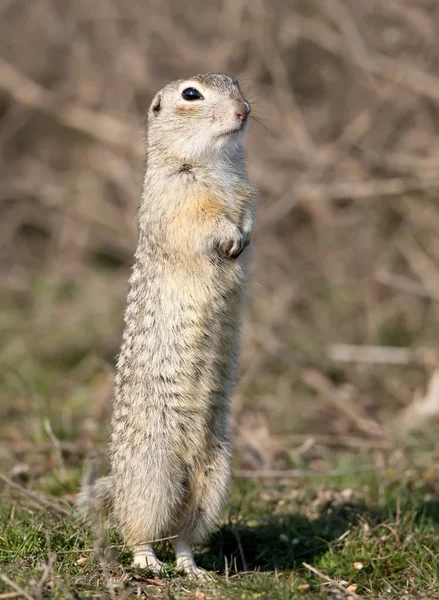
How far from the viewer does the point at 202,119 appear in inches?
181

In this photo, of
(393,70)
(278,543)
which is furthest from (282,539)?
(393,70)

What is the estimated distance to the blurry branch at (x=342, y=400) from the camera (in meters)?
7.00

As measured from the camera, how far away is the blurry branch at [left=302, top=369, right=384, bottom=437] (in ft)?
23.0

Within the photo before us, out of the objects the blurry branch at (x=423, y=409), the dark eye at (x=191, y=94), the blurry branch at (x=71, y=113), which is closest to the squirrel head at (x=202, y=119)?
the dark eye at (x=191, y=94)

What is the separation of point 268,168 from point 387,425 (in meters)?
2.80

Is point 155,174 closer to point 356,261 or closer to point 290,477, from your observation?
point 290,477

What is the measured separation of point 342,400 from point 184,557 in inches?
123

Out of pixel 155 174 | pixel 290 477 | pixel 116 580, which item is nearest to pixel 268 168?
pixel 290 477

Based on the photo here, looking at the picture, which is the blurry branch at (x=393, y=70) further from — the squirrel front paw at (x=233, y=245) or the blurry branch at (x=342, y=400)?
the squirrel front paw at (x=233, y=245)

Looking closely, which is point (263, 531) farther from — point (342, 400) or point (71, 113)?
point (71, 113)

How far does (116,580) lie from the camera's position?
422cm

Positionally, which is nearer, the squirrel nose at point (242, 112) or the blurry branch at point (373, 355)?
the squirrel nose at point (242, 112)

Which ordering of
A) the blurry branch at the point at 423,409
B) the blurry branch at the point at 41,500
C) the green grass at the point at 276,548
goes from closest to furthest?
the green grass at the point at 276,548
the blurry branch at the point at 41,500
the blurry branch at the point at 423,409

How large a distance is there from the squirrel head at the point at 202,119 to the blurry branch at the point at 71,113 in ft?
16.7
